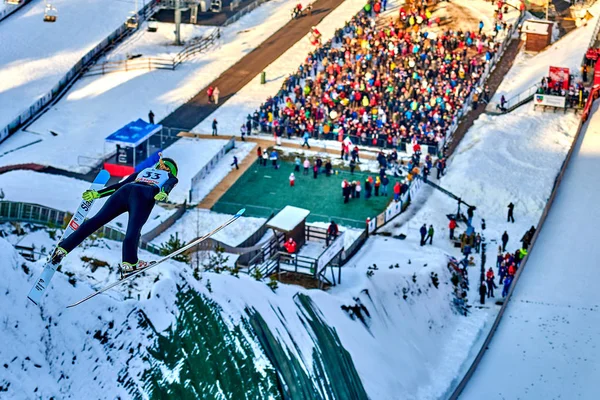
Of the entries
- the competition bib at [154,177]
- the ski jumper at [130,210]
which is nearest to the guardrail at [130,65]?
the competition bib at [154,177]

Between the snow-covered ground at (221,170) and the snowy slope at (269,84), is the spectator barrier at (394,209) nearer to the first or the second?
the snow-covered ground at (221,170)

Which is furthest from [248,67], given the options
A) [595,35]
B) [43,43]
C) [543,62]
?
[595,35]

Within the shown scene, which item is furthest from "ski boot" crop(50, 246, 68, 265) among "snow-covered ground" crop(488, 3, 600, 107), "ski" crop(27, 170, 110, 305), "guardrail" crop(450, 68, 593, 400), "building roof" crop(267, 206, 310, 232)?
"snow-covered ground" crop(488, 3, 600, 107)

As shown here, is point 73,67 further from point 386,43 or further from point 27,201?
point 27,201

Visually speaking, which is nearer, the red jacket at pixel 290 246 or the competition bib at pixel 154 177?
the competition bib at pixel 154 177

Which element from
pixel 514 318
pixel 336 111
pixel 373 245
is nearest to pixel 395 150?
pixel 336 111

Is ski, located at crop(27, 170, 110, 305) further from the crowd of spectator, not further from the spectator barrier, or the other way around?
the crowd of spectator
